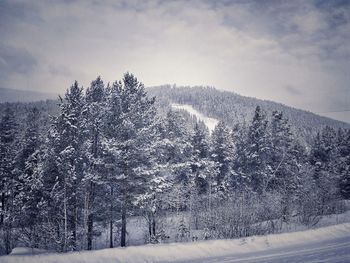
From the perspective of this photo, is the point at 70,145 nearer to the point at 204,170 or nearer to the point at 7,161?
the point at 7,161

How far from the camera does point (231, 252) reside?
16047 millimetres

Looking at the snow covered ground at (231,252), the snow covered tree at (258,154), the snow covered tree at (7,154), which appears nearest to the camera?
the snow covered ground at (231,252)

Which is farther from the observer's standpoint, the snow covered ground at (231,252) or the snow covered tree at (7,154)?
the snow covered tree at (7,154)

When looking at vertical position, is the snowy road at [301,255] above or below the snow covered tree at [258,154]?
below

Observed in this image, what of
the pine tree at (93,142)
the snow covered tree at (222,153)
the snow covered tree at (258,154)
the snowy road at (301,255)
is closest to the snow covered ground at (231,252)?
the snowy road at (301,255)

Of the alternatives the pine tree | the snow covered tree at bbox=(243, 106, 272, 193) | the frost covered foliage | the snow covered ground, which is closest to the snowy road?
the snow covered ground

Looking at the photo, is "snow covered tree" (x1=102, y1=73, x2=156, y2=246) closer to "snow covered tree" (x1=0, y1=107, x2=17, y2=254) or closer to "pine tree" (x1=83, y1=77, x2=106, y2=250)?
"pine tree" (x1=83, y1=77, x2=106, y2=250)

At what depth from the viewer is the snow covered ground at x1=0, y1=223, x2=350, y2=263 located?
13.5 m

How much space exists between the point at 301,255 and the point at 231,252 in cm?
384

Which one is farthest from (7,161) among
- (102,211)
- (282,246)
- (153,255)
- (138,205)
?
(282,246)

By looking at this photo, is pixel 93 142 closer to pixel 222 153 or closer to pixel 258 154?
pixel 222 153

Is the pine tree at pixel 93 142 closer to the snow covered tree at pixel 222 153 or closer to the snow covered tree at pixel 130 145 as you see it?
the snow covered tree at pixel 130 145

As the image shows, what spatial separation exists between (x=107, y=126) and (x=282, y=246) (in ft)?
50.2

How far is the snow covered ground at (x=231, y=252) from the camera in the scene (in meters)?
13.5
